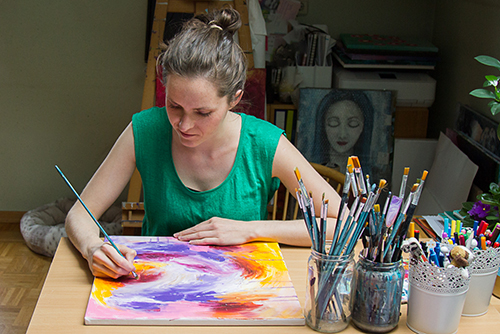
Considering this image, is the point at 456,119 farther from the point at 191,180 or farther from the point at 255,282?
the point at 255,282

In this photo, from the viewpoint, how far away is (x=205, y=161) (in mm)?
1377

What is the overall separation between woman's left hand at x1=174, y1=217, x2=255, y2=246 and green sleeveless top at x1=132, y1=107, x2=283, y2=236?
0.47 ft

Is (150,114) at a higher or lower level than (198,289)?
higher

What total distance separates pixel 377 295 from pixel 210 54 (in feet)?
2.16

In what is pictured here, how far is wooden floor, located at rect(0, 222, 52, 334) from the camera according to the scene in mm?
2193

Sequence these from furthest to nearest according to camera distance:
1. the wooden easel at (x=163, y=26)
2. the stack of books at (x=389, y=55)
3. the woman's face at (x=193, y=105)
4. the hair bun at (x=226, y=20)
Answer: the stack of books at (x=389, y=55) < the wooden easel at (x=163, y=26) < the hair bun at (x=226, y=20) < the woman's face at (x=193, y=105)

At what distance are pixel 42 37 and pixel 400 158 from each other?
2.04 metres

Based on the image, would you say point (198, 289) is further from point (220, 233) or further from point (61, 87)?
point (61, 87)

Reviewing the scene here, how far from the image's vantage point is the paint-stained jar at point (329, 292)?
2.83 feet

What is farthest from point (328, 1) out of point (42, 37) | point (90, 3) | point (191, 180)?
point (191, 180)

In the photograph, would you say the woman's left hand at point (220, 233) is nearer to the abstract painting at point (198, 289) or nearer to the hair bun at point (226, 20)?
the abstract painting at point (198, 289)

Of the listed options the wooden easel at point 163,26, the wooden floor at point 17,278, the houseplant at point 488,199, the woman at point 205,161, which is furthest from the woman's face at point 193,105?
the wooden floor at point 17,278

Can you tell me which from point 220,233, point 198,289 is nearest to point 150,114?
point 220,233

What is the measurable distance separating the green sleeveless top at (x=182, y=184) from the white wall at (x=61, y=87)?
1657 millimetres
